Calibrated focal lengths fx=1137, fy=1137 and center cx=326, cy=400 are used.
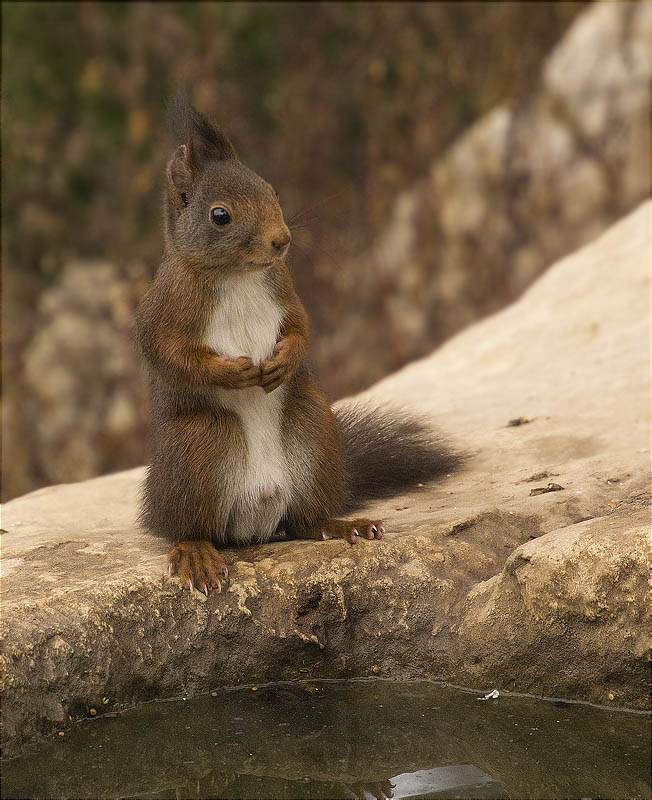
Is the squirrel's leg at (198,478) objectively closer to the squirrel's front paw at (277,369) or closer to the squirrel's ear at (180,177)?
the squirrel's front paw at (277,369)

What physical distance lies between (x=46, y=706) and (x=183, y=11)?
27.1 feet

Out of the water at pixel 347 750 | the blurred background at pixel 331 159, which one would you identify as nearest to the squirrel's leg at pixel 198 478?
the water at pixel 347 750

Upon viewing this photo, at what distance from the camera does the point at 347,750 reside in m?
2.83

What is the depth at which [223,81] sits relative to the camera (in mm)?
9805

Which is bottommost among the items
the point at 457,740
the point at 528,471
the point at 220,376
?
the point at 457,740

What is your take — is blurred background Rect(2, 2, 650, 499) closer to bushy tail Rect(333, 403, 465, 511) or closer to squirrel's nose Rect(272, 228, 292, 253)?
bushy tail Rect(333, 403, 465, 511)

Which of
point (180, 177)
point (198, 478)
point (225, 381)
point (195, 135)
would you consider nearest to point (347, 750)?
point (198, 478)

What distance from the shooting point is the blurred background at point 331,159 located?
379 inches

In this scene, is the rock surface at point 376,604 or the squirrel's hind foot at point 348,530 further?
the squirrel's hind foot at point 348,530

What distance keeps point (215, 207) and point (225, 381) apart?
503 mm

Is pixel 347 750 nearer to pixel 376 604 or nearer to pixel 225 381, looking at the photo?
pixel 376 604

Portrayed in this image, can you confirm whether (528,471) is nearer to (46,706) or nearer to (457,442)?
(457,442)

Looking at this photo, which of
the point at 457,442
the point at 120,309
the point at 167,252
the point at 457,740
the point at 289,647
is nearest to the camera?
the point at 457,740

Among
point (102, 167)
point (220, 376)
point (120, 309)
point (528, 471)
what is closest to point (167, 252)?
point (220, 376)
